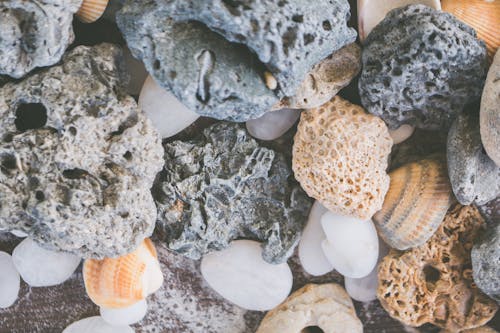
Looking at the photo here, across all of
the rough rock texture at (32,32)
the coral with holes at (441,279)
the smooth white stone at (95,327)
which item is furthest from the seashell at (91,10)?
the coral with holes at (441,279)

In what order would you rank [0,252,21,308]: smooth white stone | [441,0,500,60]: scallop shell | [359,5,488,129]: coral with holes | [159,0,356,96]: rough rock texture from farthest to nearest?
[0,252,21,308]: smooth white stone
[441,0,500,60]: scallop shell
[359,5,488,129]: coral with holes
[159,0,356,96]: rough rock texture

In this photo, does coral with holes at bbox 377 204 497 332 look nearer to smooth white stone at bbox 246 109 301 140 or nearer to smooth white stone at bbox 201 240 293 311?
smooth white stone at bbox 201 240 293 311

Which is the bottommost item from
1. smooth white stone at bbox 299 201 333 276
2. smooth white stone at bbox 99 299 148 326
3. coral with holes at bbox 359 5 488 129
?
smooth white stone at bbox 99 299 148 326

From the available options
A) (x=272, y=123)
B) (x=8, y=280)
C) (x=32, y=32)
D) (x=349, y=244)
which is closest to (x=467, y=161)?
(x=349, y=244)

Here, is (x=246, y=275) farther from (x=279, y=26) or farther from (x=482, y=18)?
(x=482, y=18)

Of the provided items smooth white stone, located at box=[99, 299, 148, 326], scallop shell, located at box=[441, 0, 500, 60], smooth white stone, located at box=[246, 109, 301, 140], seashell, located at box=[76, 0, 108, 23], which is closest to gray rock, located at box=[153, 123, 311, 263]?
smooth white stone, located at box=[246, 109, 301, 140]
